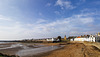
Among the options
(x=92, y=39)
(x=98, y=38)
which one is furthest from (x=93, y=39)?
(x=98, y=38)

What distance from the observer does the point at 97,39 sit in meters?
45.7

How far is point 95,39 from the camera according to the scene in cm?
4450

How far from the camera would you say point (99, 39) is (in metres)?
46.8

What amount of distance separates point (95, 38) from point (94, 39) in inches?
33.3

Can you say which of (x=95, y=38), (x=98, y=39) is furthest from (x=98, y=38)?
(x=95, y=38)

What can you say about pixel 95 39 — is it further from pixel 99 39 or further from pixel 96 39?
pixel 99 39

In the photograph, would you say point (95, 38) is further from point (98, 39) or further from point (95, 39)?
point (98, 39)

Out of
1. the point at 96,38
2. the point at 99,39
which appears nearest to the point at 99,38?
the point at 99,39

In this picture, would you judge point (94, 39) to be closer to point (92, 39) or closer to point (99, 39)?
point (92, 39)

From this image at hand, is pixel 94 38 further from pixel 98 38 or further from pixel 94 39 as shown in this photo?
pixel 98 38

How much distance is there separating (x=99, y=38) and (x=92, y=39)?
4.81 m

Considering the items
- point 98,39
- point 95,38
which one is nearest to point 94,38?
point 95,38

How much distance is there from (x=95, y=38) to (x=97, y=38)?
96.1 inches

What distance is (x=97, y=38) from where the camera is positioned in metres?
45.9
